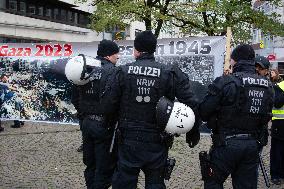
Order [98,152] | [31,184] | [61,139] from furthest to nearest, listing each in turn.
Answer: [61,139] → [31,184] → [98,152]

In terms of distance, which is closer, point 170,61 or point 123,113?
point 123,113

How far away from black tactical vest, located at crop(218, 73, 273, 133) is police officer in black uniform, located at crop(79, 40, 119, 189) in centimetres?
131

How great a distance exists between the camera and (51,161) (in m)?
8.34

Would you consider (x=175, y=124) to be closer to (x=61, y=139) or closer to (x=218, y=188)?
(x=218, y=188)

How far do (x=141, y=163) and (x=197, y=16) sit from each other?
61.6 feet

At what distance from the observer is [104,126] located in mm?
5000

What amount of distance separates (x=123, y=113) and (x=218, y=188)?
1285mm

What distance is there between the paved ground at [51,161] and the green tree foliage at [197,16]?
10929 millimetres

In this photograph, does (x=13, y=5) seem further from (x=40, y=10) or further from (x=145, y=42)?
(x=145, y=42)

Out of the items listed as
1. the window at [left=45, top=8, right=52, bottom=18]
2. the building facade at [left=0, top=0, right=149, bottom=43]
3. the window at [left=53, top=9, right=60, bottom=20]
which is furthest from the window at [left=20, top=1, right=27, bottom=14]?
the window at [left=53, top=9, right=60, bottom=20]

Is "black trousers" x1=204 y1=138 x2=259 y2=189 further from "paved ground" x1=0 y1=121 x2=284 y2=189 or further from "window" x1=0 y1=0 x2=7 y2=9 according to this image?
"window" x1=0 y1=0 x2=7 y2=9

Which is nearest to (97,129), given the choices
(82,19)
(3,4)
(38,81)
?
(38,81)

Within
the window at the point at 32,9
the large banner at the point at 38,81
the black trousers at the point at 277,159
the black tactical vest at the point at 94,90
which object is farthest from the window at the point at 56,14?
the black tactical vest at the point at 94,90

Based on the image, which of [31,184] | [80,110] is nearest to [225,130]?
[80,110]
